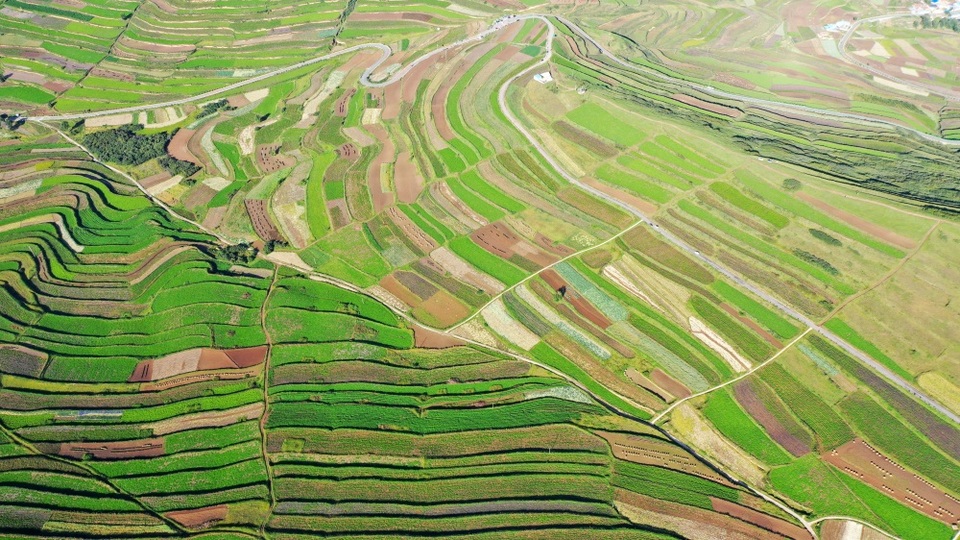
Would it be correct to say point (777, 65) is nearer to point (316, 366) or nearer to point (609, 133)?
point (609, 133)

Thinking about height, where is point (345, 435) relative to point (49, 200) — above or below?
below

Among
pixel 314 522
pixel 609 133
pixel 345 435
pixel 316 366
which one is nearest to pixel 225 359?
pixel 316 366

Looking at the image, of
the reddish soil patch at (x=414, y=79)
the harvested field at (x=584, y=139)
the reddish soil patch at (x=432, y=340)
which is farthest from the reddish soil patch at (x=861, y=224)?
the reddish soil patch at (x=414, y=79)

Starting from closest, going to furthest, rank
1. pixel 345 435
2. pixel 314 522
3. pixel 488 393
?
pixel 314 522 < pixel 345 435 < pixel 488 393

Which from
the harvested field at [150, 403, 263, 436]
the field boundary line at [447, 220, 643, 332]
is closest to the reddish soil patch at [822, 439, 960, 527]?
the field boundary line at [447, 220, 643, 332]

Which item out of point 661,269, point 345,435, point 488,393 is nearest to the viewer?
point 345,435

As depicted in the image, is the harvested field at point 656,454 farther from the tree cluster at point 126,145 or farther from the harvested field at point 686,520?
the tree cluster at point 126,145
